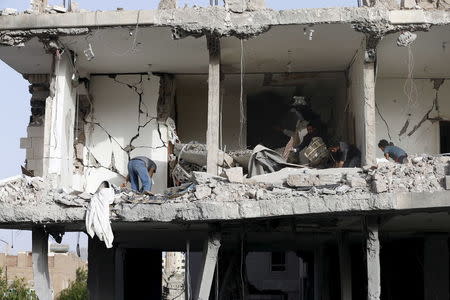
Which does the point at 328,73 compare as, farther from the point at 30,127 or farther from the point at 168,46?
the point at 30,127

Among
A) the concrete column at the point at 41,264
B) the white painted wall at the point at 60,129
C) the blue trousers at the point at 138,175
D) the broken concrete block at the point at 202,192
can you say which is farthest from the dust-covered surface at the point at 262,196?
the blue trousers at the point at 138,175

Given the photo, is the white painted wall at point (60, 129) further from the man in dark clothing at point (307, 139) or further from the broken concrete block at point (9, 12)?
the man in dark clothing at point (307, 139)

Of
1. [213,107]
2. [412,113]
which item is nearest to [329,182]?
[213,107]

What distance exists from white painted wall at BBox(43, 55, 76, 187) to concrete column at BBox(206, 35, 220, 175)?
8.38 feet

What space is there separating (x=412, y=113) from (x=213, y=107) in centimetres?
445

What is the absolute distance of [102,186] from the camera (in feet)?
49.5

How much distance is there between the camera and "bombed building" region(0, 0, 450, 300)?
48.1ft

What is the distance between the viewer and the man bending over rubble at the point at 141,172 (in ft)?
54.1

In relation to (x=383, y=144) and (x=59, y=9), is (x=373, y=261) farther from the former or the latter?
(x=59, y=9)

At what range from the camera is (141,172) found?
16.6 meters

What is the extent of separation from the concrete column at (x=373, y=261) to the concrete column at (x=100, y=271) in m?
5.73

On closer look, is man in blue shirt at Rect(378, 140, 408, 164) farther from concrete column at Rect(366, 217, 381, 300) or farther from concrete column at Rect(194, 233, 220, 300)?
concrete column at Rect(194, 233, 220, 300)

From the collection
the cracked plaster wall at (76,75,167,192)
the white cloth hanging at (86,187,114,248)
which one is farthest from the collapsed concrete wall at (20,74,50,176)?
the white cloth hanging at (86,187,114,248)

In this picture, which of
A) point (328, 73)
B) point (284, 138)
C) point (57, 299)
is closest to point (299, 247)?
point (284, 138)
